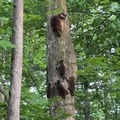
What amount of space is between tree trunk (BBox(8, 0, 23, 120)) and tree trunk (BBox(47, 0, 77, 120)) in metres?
1.83

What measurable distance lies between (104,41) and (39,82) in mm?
4767

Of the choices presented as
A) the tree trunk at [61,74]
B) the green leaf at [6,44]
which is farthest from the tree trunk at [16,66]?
the tree trunk at [61,74]

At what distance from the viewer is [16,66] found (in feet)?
6.70

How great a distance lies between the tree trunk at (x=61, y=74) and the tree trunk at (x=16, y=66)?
6.01ft

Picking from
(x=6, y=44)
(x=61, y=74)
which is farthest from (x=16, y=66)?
(x=61, y=74)

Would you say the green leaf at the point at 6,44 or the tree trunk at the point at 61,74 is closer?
the green leaf at the point at 6,44

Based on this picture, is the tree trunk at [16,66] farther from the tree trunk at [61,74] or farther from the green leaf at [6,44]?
the tree trunk at [61,74]

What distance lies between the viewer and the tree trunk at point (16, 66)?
1959mm

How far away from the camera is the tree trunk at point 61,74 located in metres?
4.00

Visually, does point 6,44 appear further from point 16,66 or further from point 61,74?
point 61,74

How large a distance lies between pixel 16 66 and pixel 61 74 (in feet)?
6.75

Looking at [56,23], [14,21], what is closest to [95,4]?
[56,23]

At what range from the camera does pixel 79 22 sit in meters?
6.42

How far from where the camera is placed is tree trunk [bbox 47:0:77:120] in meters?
4.00
